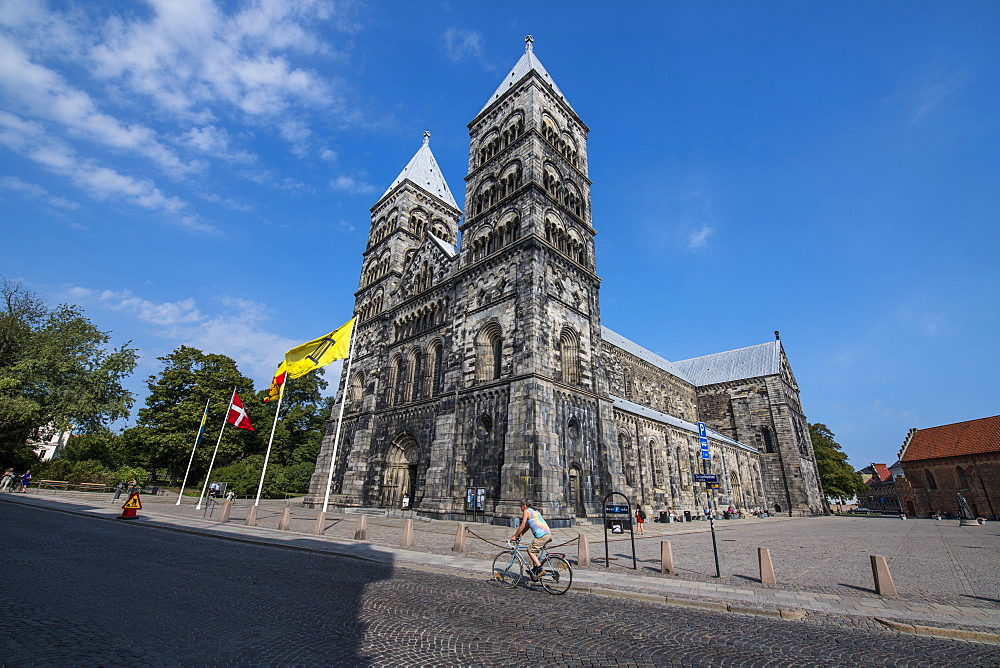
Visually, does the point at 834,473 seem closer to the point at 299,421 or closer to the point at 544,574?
the point at 544,574

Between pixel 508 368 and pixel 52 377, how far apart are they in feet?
135

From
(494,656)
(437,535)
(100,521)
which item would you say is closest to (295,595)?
(494,656)

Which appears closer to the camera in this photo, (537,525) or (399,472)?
(537,525)

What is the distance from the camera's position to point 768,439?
142 ft

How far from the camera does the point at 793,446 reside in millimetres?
41375

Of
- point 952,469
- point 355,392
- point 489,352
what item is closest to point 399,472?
point 355,392

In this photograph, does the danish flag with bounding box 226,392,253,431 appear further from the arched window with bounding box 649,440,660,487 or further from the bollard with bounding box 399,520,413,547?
the arched window with bounding box 649,440,660,487

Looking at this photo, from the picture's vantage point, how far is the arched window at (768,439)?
42.6 meters

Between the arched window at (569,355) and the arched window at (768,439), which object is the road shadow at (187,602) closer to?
the arched window at (569,355)

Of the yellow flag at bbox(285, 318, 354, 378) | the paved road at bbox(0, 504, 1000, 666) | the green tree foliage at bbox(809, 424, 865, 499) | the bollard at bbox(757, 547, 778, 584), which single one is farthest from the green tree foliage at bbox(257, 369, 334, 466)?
the green tree foliage at bbox(809, 424, 865, 499)

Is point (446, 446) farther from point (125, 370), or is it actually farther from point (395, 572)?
point (125, 370)

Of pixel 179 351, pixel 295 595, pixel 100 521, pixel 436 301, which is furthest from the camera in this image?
pixel 179 351

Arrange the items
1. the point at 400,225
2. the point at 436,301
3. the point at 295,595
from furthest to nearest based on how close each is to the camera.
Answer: the point at 400,225, the point at 436,301, the point at 295,595

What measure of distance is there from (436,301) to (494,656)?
25.6 meters
